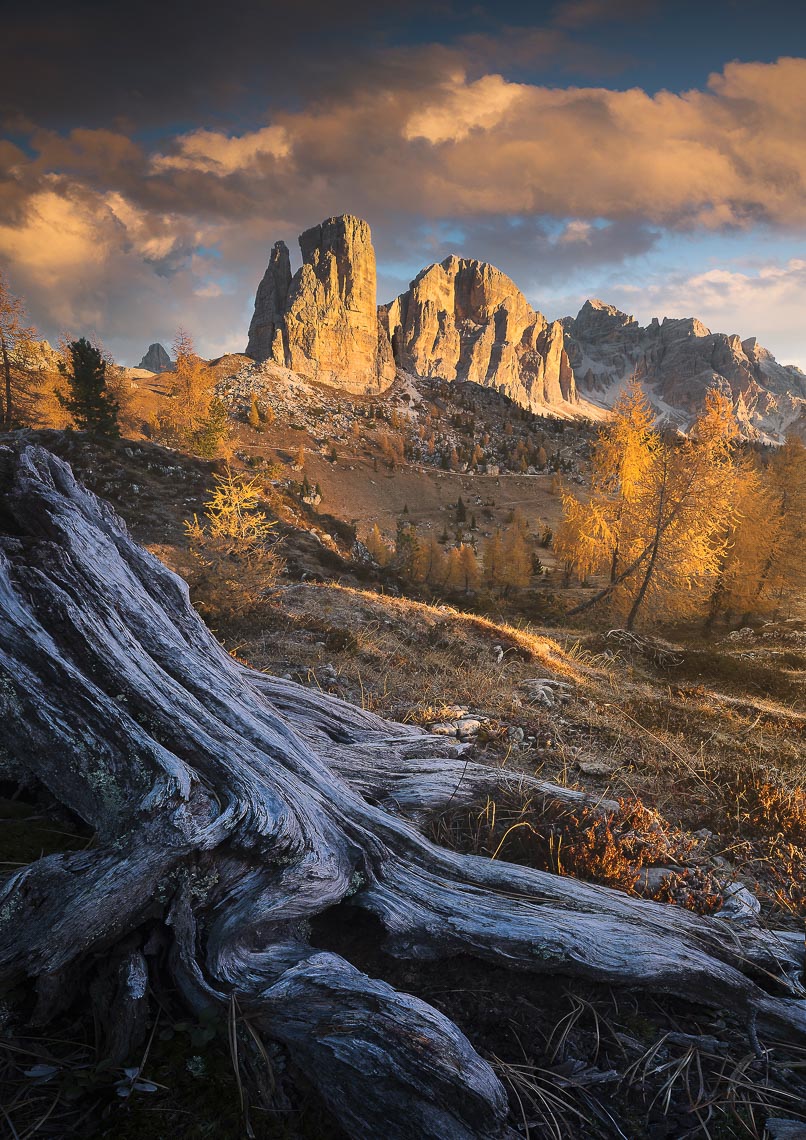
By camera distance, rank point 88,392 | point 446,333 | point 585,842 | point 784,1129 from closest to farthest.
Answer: point 784,1129 → point 585,842 → point 88,392 → point 446,333

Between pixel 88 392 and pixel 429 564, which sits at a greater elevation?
pixel 88 392

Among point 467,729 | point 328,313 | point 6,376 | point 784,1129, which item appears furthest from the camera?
point 328,313

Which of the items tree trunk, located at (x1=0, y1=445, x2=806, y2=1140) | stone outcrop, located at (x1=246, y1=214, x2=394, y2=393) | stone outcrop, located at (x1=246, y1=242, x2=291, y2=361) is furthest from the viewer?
stone outcrop, located at (x1=246, y1=242, x2=291, y2=361)

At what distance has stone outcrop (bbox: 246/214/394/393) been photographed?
118 metres

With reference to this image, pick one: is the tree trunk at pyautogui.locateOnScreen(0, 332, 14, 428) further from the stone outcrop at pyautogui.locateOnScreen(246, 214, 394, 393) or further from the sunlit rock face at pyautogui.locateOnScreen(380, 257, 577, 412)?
the sunlit rock face at pyautogui.locateOnScreen(380, 257, 577, 412)

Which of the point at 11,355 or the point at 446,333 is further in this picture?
the point at 446,333

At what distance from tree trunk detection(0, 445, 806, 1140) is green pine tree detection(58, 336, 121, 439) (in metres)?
43.6

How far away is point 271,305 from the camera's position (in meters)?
131

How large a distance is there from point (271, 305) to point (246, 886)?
15168cm

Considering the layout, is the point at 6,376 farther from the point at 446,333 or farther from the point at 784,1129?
the point at 446,333

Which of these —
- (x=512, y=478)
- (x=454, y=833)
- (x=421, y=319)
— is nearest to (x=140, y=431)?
(x=512, y=478)

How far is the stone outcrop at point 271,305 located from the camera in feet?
403

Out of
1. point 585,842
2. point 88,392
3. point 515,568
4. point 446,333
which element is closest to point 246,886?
point 585,842

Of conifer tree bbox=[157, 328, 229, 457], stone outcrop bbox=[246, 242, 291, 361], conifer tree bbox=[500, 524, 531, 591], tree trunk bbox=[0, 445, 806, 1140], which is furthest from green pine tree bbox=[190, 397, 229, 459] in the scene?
stone outcrop bbox=[246, 242, 291, 361]
